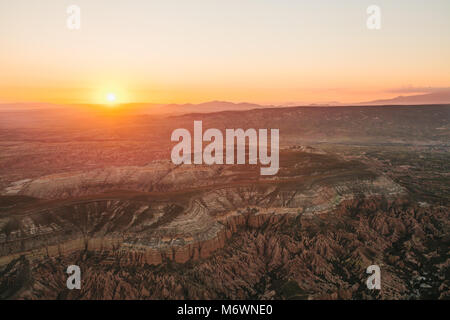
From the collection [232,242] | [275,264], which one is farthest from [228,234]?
[275,264]

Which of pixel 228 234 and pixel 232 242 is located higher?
pixel 228 234

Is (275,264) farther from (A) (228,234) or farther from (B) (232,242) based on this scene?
(A) (228,234)

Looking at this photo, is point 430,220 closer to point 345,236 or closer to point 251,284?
point 345,236

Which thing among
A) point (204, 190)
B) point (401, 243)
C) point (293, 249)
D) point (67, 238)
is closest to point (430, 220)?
point (401, 243)

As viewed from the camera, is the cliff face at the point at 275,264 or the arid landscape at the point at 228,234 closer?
the cliff face at the point at 275,264

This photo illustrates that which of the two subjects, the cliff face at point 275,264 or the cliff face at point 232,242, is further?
the cliff face at point 232,242

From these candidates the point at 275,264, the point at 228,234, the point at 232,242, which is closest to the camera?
the point at 275,264

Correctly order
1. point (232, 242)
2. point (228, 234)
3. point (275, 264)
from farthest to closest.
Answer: point (228, 234), point (232, 242), point (275, 264)

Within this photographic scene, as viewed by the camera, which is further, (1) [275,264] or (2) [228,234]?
(2) [228,234]

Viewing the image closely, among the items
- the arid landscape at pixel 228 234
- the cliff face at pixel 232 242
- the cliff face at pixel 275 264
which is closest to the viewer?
the cliff face at pixel 275 264

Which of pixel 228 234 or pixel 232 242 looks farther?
pixel 228 234

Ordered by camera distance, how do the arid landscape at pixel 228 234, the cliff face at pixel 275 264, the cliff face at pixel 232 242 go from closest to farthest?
the cliff face at pixel 275 264
the cliff face at pixel 232 242
the arid landscape at pixel 228 234

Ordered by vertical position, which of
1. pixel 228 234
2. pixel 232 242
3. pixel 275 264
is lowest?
pixel 275 264
